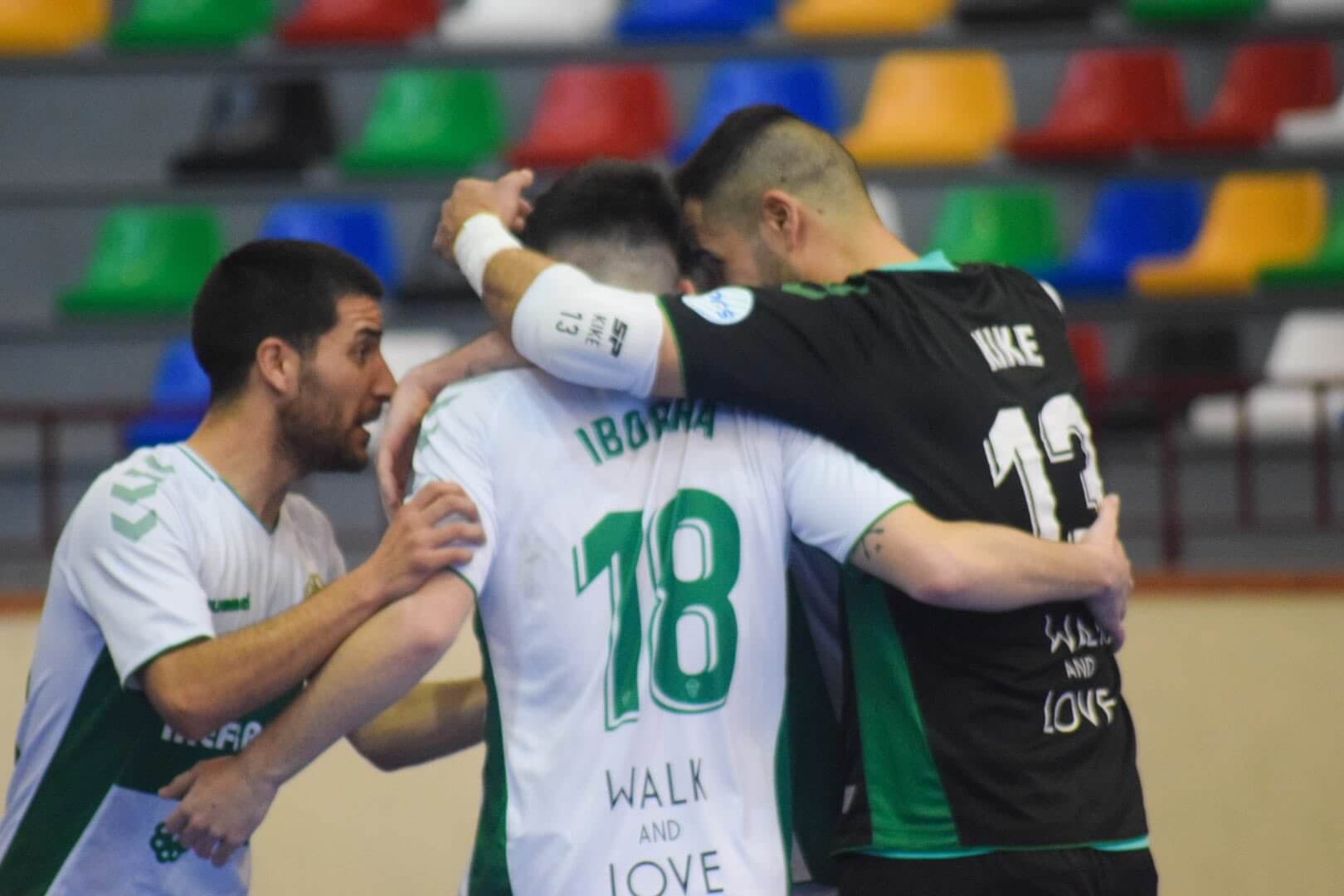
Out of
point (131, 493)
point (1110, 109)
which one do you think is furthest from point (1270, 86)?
point (131, 493)

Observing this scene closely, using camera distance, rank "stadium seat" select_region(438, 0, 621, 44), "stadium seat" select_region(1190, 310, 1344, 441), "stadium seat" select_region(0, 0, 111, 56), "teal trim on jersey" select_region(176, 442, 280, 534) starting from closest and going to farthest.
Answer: "teal trim on jersey" select_region(176, 442, 280, 534)
"stadium seat" select_region(1190, 310, 1344, 441)
"stadium seat" select_region(0, 0, 111, 56)
"stadium seat" select_region(438, 0, 621, 44)

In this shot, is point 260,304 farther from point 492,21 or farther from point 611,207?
point 492,21

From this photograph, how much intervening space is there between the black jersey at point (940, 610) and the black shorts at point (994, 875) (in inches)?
0.8

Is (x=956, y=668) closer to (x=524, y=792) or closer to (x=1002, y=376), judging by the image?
(x=1002, y=376)

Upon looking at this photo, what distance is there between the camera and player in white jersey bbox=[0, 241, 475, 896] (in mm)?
2350

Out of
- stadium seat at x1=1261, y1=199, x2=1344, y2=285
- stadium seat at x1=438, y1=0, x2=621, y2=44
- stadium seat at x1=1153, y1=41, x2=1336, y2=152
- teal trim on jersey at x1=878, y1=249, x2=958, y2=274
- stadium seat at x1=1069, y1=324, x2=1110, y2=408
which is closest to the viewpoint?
teal trim on jersey at x1=878, y1=249, x2=958, y2=274

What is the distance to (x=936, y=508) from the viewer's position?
2301mm

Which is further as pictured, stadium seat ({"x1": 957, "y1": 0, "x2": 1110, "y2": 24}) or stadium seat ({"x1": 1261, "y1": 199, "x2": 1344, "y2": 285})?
stadium seat ({"x1": 957, "y1": 0, "x2": 1110, "y2": 24})

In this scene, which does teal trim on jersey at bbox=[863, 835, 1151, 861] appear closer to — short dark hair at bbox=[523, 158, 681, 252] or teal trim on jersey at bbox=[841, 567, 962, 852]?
teal trim on jersey at bbox=[841, 567, 962, 852]

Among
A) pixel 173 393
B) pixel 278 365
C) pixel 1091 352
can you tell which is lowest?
pixel 278 365

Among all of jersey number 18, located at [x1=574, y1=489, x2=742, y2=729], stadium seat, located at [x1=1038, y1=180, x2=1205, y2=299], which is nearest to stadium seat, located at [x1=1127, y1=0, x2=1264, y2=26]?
stadium seat, located at [x1=1038, y1=180, x2=1205, y2=299]

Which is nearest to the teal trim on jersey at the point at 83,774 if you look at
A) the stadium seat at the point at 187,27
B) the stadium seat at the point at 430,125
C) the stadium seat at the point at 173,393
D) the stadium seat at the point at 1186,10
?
the stadium seat at the point at 173,393

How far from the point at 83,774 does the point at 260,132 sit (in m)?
4.77

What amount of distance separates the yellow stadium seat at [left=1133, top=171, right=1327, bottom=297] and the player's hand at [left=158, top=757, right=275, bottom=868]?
4968 millimetres
